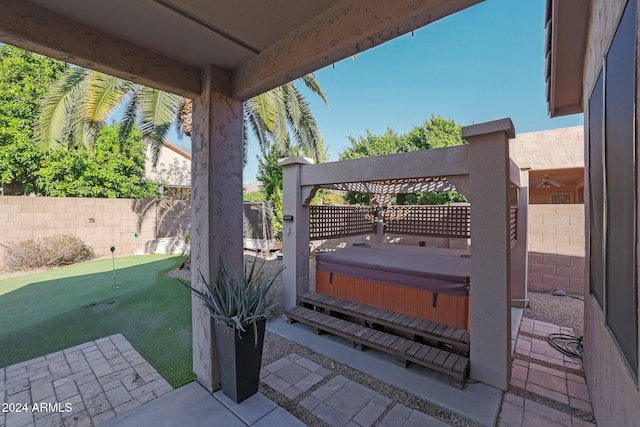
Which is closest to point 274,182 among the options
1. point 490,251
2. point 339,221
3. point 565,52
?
point 339,221

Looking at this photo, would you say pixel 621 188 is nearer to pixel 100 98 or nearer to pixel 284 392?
pixel 284 392

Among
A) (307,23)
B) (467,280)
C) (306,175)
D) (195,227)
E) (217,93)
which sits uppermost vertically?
(307,23)

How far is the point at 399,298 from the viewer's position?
13.3ft

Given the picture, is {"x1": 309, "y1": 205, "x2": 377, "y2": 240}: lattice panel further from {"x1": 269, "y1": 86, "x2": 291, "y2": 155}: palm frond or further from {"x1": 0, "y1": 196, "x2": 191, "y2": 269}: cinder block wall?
{"x1": 0, "y1": 196, "x2": 191, "y2": 269}: cinder block wall

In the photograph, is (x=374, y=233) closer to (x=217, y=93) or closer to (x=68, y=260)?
(x=217, y=93)

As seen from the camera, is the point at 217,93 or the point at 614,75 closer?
the point at 614,75

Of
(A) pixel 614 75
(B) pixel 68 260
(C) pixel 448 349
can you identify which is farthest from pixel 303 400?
(B) pixel 68 260

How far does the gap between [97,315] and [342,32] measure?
229 inches

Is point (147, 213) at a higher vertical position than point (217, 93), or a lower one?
lower

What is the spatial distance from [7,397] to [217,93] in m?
3.68

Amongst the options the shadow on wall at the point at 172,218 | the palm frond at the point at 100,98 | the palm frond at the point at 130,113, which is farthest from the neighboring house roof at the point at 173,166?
the palm frond at the point at 100,98

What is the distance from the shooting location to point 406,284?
3.96 metres

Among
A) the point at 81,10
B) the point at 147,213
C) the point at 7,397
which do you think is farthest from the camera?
the point at 147,213

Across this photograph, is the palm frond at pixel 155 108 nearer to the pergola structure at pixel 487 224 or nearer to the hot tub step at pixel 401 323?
the hot tub step at pixel 401 323
